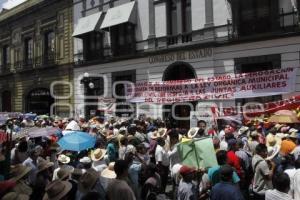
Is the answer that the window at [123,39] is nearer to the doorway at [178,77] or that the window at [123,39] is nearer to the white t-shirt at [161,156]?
the doorway at [178,77]

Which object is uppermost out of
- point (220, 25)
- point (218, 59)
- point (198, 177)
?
point (220, 25)

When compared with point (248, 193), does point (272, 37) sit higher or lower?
higher

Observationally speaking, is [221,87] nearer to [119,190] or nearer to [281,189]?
[281,189]

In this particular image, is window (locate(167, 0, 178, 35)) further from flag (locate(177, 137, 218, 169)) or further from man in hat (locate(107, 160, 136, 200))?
man in hat (locate(107, 160, 136, 200))

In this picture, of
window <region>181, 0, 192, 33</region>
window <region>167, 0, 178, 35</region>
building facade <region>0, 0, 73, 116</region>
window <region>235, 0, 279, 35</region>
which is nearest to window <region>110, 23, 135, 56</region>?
window <region>167, 0, 178, 35</region>

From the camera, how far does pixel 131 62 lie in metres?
22.8

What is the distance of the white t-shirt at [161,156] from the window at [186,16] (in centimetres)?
1209

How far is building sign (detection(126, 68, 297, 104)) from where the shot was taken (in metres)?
14.7

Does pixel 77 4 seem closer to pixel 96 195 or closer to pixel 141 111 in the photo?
pixel 141 111

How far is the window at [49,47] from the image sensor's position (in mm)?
29297

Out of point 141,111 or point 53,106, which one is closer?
point 141,111

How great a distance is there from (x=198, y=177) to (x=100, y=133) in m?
5.95

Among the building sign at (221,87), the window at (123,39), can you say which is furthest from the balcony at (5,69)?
the building sign at (221,87)

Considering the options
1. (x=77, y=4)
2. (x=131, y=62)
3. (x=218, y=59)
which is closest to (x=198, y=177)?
(x=218, y=59)
